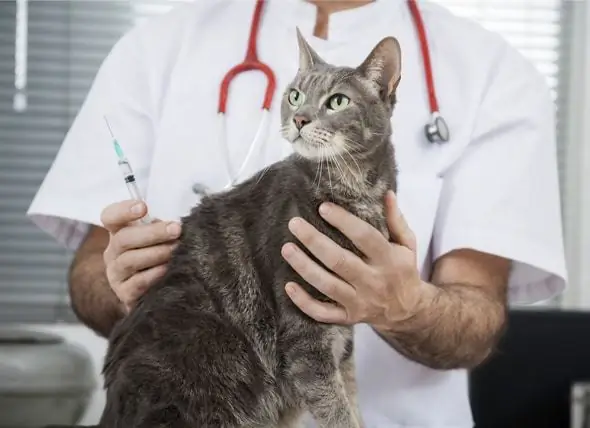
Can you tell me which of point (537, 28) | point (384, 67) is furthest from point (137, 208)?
point (537, 28)

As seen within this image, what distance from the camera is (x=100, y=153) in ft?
3.12

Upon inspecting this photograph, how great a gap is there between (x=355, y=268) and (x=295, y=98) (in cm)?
17

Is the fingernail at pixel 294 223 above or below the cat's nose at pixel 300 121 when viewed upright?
below

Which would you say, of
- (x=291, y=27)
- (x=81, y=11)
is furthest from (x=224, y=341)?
(x=81, y=11)

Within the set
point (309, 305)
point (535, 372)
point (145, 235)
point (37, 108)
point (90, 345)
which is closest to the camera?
point (309, 305)

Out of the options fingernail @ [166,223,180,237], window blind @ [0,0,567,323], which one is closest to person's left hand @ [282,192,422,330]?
fingernail @ [166,223,180,237]

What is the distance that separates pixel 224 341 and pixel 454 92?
0.42 m

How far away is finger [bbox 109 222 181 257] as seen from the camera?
779 millimetres

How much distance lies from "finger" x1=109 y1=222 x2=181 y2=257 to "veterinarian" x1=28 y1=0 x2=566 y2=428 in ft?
0.04

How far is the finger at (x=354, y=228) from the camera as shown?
27.5 inches

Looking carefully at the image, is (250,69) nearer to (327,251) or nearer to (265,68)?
(265,68)

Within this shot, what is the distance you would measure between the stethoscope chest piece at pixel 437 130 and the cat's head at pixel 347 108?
166 millimetres

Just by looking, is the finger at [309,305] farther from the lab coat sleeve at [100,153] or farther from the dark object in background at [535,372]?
the dark object in background at [535,372]

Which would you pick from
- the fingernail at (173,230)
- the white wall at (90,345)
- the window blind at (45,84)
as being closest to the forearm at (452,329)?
the fingernail at (173,230)
